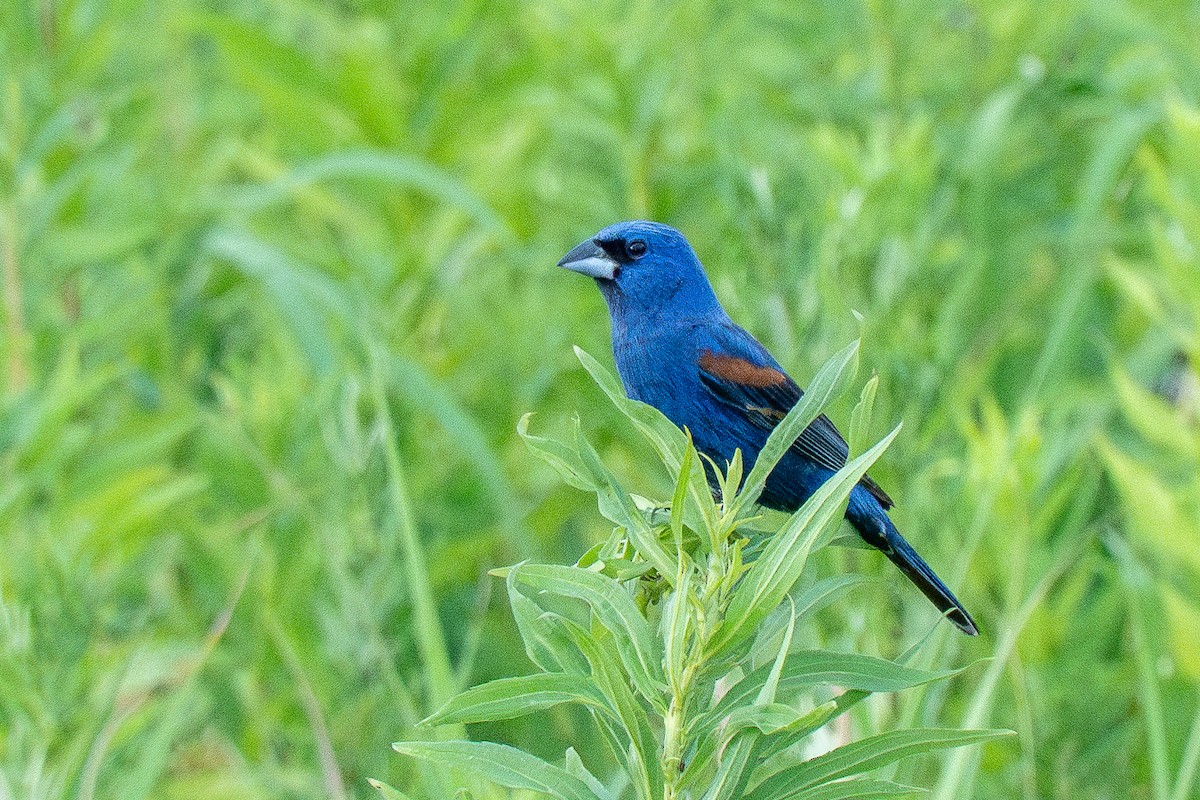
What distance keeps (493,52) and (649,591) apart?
2.84m

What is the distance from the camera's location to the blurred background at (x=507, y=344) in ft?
7.34

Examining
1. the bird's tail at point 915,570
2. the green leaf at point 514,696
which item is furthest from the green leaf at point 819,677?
the bird's tail at point 915,570

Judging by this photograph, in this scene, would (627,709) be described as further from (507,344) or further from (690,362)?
(507,344)

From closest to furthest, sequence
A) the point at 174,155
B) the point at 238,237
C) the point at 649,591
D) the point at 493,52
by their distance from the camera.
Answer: the point at 649,591 → the point at 238,237 → the point at 493,52 → the point at 174,155

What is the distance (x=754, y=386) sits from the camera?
6.79 feet

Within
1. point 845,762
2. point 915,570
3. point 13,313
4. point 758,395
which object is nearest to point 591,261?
point 758,395

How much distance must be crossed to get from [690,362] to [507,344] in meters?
1.32

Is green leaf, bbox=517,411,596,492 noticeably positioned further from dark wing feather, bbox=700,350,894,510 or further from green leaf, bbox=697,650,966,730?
dark wing feather, bbox=700,350,894,510

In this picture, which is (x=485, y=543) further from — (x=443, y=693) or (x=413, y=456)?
(x=443, y=693)

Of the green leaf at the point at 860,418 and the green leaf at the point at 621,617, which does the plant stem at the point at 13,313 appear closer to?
the green leaf at the point at 621,617

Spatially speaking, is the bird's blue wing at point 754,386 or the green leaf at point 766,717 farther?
the bird's blue wing at point 754,386

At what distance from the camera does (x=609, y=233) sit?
212 cm

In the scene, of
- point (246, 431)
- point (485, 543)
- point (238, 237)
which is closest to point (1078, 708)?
point (485, 543)

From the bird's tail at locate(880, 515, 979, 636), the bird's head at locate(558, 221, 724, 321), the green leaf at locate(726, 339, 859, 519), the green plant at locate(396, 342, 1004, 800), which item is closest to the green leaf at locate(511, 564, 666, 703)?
the green plant at locate(396, 342, 1004, 800)
